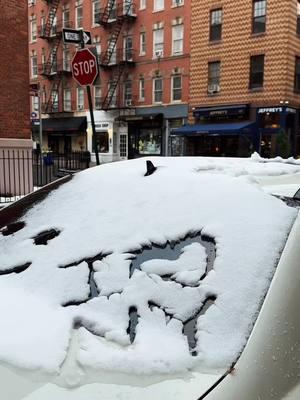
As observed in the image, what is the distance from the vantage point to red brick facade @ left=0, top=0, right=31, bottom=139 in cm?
1166

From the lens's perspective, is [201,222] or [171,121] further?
[171,121]

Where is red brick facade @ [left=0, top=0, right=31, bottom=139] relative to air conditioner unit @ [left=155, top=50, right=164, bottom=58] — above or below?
below

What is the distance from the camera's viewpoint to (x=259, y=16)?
2405cm

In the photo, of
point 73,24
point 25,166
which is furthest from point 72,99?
point 25,166

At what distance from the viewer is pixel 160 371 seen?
1.28m

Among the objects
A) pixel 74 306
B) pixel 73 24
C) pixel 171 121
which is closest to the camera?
pixel 74 306

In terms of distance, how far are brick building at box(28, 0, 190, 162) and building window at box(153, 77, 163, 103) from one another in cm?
5

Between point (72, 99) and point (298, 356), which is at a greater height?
point (72, 99)

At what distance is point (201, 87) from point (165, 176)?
25261 mm

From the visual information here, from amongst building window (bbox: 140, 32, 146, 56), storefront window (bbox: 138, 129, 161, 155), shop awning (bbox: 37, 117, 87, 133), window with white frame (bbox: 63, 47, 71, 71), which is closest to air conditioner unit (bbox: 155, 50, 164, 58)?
building window (bbox: 140, 32, 146, 56)

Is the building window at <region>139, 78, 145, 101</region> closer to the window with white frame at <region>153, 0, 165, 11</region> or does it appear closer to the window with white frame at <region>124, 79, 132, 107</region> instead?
the window with white frame at <region>124, 79, 132, 107</region>

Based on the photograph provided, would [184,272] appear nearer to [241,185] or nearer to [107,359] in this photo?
[107,359]

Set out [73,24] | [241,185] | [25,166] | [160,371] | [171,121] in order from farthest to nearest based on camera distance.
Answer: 1. [73,24]
2. [171,121]
3. [25,166]
4. [241,185]
5. [160,371]

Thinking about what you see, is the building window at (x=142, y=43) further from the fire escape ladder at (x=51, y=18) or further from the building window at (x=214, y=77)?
the fire escape ladder at (x=51, y=18)
